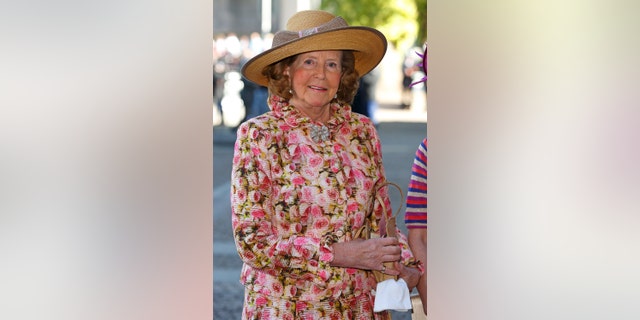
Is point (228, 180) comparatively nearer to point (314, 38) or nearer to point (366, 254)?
point (314, 38)

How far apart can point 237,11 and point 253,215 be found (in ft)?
136

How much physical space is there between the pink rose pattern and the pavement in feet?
0.95

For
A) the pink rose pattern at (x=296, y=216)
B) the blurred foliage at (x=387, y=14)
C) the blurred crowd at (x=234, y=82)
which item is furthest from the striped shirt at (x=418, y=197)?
the blurred foliage at (x=387, y=14)

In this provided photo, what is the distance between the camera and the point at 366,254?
2.84 m

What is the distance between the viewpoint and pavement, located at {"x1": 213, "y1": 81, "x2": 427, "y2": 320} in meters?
7.02

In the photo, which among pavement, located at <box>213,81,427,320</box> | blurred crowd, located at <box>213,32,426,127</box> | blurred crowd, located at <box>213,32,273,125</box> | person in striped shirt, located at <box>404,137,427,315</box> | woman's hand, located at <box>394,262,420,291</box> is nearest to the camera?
woman's hand, located at <box>394,262,420,291</box>

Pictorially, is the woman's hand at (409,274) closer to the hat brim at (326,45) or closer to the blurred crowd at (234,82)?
the hat brim at (326,45)

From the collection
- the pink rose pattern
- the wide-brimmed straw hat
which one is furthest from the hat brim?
the pink rose pattern

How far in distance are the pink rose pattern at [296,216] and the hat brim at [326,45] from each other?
169 millimetres

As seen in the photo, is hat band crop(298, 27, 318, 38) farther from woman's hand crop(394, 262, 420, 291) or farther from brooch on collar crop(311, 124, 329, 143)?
woman's hand crop(394, 262, 420, 291)

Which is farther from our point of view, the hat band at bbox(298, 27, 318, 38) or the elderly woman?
the hat band at bbox(298, 27, 318, 38)

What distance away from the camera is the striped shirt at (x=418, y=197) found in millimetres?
3174
